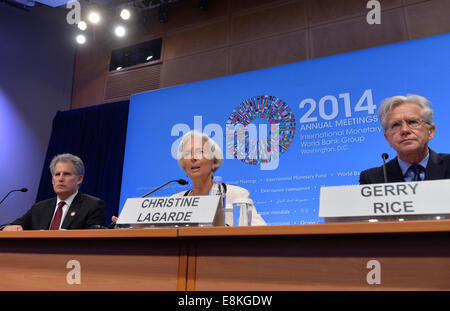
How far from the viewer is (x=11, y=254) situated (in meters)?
1.23

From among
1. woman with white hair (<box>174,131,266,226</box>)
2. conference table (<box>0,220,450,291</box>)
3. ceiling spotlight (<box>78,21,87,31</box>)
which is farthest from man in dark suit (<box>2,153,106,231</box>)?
ceiling spotlight (<box>78,21,87,31</box>)

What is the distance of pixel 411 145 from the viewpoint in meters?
1.62

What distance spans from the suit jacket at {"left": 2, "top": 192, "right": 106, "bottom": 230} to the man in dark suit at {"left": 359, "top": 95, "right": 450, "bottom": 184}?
155cm

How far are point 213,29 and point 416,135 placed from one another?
3.37 m

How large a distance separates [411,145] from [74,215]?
1.86 metres

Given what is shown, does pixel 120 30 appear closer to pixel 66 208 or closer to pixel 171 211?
pixel 66 208

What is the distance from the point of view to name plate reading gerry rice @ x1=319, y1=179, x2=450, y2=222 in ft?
2.93

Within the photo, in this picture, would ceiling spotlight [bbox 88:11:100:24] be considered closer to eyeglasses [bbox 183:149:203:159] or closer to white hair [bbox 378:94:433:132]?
eyeglasses [bbox 183:149:203:159]

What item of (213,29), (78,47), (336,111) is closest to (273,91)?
(336,111)

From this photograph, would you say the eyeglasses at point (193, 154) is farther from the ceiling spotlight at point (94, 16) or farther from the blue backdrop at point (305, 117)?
the ceiling spotlight at point (94, 16)

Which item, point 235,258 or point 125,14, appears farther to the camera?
point 125,14

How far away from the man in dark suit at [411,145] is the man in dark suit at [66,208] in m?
1.57

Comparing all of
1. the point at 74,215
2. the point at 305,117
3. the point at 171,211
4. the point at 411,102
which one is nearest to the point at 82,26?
the point at 305,117
